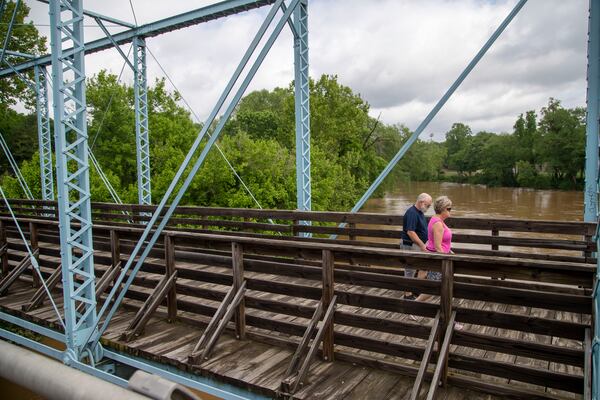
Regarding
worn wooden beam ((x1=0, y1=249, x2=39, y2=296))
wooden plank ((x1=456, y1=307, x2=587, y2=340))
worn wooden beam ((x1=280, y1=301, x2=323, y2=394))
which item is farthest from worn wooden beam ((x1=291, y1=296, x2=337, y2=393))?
worn wooden beam ((x1=0, y1=249, x2=39, y2=296))

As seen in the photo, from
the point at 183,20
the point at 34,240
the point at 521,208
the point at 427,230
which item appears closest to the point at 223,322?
the point at 427,230

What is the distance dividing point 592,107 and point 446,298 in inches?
139

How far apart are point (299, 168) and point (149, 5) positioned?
857cm

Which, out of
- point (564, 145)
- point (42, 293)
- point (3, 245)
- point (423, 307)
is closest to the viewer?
point (423, 307)

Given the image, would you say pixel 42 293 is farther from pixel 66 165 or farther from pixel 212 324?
pixel 212 324

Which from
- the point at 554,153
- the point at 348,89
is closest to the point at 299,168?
the point at 348,89

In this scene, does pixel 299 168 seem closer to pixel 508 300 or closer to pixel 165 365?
pixel 165 365

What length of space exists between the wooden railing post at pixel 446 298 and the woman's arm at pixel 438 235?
53.7 inches

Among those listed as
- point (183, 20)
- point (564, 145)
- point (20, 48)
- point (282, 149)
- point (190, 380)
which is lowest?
point (190, 380)

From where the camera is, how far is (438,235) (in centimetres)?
535

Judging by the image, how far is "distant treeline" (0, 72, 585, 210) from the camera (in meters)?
17.1

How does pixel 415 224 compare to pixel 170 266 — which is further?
pixel 415 224

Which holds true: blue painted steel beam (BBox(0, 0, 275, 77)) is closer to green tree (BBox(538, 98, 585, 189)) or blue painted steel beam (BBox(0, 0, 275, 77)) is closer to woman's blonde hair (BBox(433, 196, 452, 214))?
woman's blonde hair (BBox(433, 196, 452, 214))

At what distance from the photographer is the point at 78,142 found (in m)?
5.30
